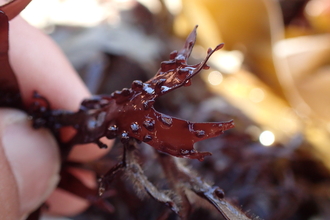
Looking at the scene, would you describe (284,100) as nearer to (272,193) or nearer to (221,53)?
(221,53)

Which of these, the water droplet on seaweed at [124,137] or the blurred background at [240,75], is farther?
the blurred background at [240,75]

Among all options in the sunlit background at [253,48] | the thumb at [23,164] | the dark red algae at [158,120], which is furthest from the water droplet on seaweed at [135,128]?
the sunlit background at [253,48]

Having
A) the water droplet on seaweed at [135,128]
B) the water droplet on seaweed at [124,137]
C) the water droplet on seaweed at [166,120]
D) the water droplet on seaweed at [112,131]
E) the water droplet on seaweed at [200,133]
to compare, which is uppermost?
the water droplet on seaweed at [200,133]

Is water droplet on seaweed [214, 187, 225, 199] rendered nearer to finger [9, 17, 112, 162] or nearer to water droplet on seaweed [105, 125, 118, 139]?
water droplet on seaweed [105, 125, 118, 139]

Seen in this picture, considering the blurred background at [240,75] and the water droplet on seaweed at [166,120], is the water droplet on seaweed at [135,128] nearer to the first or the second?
the water droplet on seaweed at [166,120]

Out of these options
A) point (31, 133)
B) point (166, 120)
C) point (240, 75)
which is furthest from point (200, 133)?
point (240, 75)

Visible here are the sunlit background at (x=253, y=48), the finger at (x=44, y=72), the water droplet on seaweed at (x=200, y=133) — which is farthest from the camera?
the sunlit background at (x=253, y=48)

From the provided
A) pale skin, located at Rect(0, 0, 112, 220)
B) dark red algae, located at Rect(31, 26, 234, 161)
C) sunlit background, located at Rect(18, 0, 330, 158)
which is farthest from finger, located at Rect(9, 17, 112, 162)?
sunlit background, located at Rect(18, 0, 330, 158)

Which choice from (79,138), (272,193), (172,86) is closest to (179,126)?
(172,86)

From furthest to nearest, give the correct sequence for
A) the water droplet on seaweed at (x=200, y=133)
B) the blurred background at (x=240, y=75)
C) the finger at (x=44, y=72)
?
the blurred background at (x=240, y=75)
the finger at (x=44, y=72)
the water droplet on seaweed at (x=200, y=133)
